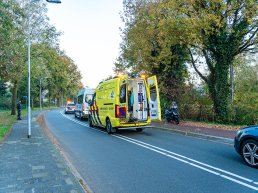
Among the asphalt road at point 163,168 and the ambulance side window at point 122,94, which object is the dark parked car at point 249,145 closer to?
the asphalt road at point 163,168

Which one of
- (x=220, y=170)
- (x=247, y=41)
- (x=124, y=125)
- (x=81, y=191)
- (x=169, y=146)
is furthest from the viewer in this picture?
(x=247, y=41)

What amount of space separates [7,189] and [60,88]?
65.3 m

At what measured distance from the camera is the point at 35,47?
2847 centimetres

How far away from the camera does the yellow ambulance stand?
12633 millimetres

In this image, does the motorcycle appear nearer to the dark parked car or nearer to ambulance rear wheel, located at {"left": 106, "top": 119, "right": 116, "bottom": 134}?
ambulance rear wheel, located at {"left": 106, "top": 119, "right": 116, "bottom": 134}

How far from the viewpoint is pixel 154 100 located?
13062mm

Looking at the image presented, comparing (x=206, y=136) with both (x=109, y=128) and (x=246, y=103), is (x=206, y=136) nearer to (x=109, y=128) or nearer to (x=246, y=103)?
(x=109, y=128)

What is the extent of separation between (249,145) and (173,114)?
33.1 ft

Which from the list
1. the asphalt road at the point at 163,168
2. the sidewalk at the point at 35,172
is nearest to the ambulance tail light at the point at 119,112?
the asphalt road at the point at 163,168

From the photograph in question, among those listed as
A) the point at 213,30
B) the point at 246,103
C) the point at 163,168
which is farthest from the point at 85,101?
the point at 163,168

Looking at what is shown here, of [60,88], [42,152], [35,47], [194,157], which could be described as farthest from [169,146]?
[60,88]

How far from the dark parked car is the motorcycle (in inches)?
376

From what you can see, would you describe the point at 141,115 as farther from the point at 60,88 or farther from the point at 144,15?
the point at 60,88

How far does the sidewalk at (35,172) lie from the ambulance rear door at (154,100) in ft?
19.4
